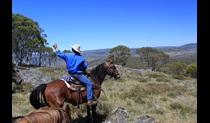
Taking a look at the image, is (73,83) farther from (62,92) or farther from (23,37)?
(23,37)

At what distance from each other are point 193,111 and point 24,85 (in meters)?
10.1

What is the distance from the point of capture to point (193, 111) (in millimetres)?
10305

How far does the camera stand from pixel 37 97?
21.2ft

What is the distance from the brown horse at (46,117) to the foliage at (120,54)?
59.6m

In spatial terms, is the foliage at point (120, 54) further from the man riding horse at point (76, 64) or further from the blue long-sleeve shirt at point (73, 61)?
the blue long-sleeve shirt at point (73, 61)

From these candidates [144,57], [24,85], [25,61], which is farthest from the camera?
[144,57]

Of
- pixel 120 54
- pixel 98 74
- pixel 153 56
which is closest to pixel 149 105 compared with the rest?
pixel 98 74

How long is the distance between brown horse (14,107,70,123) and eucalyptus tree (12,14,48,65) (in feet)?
140

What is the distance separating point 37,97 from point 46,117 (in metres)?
3.74

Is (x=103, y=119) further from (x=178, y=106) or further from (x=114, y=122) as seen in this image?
(x=178, y=106)

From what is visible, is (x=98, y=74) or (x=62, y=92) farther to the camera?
(x=98, y=74)

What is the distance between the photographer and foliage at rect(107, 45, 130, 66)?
62.9 m
